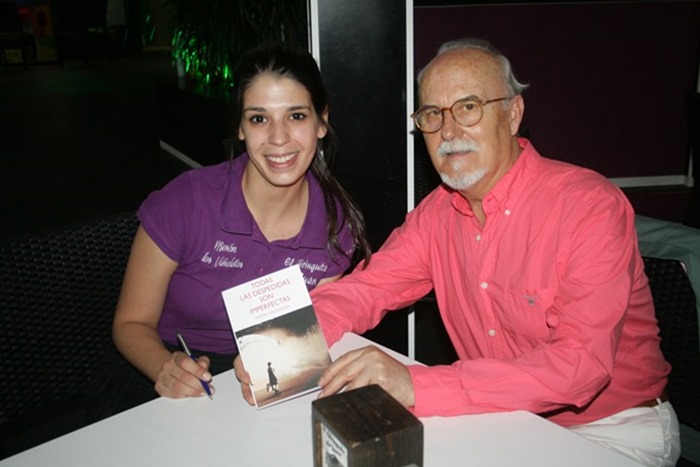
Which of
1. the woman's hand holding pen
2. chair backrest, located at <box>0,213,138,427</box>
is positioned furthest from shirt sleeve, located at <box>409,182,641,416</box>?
chair backrest, located at <box>0,213,138,427</box>

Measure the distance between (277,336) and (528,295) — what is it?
667 millimetres

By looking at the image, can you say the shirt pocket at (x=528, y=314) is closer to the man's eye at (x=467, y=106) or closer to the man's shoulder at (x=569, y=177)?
Result: the man's shoulder at (x=569, y=177)

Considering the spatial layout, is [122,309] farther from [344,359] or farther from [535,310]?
[535,310]

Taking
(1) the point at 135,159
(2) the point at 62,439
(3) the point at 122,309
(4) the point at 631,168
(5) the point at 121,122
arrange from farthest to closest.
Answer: (5) the point at 121,122 → (1) the point at 135,159 → (4) the point at 631,168 → (3) the point at 122,309 → (2) the point at 62,439

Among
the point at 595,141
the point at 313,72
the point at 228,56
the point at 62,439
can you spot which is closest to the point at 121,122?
the point at 228,56

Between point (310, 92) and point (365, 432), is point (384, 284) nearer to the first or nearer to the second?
point (310, 92)

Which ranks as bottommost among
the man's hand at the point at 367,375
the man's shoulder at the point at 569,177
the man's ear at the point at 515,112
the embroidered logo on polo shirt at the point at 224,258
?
the man's hand at the point at 367,375

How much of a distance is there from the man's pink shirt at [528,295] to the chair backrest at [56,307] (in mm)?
649

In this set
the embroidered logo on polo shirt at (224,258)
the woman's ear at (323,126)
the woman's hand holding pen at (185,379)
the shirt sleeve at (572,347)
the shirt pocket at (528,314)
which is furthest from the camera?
the woman's ear at (323,126)

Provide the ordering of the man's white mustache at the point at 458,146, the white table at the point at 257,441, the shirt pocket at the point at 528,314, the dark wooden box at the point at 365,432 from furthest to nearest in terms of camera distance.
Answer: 1. the man's white mustache at the point at 458,146
2. the shirt pocket at the point at 528,314
3. the white table at the point at 257,441
4. the dark wooden box at the point at 365,432

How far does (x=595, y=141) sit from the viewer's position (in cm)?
482

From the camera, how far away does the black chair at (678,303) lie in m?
1.69

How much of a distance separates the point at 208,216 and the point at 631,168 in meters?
3.89

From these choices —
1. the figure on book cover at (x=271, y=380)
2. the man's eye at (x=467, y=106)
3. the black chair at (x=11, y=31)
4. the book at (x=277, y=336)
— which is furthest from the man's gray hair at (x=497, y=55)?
the black chair at (x=11, y=31)
